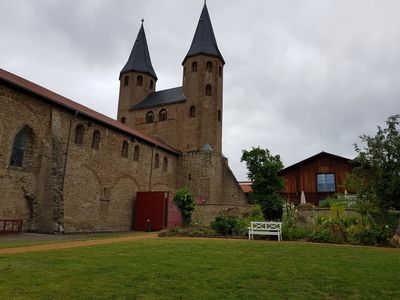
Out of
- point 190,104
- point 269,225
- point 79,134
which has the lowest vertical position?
point 269,225

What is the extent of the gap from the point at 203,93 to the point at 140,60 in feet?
40.3

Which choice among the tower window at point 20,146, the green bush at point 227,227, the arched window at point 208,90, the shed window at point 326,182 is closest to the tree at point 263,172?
the shed window at point 326,182

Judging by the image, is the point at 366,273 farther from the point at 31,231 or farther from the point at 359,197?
the point at 31,231

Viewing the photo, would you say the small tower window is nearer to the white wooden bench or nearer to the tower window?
the tower window

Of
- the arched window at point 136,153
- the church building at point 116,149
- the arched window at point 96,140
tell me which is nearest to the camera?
the church building at point 116,149

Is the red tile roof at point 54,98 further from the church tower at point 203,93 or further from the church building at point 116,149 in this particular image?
the church tower at point 203,93

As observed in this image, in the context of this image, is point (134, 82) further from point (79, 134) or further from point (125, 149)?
point (79, 134)

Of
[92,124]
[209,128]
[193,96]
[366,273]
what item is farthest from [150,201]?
[366,273]

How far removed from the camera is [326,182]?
95.0ft

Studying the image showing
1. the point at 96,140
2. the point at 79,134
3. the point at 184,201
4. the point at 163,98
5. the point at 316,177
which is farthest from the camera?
the point at 163,98

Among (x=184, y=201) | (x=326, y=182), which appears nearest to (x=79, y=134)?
(x=184, y=201)

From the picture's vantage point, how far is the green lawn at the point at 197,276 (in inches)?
189

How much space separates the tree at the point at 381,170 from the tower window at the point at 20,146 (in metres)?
17.2

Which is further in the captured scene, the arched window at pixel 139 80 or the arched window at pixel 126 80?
the arched window at pixel 126 80
